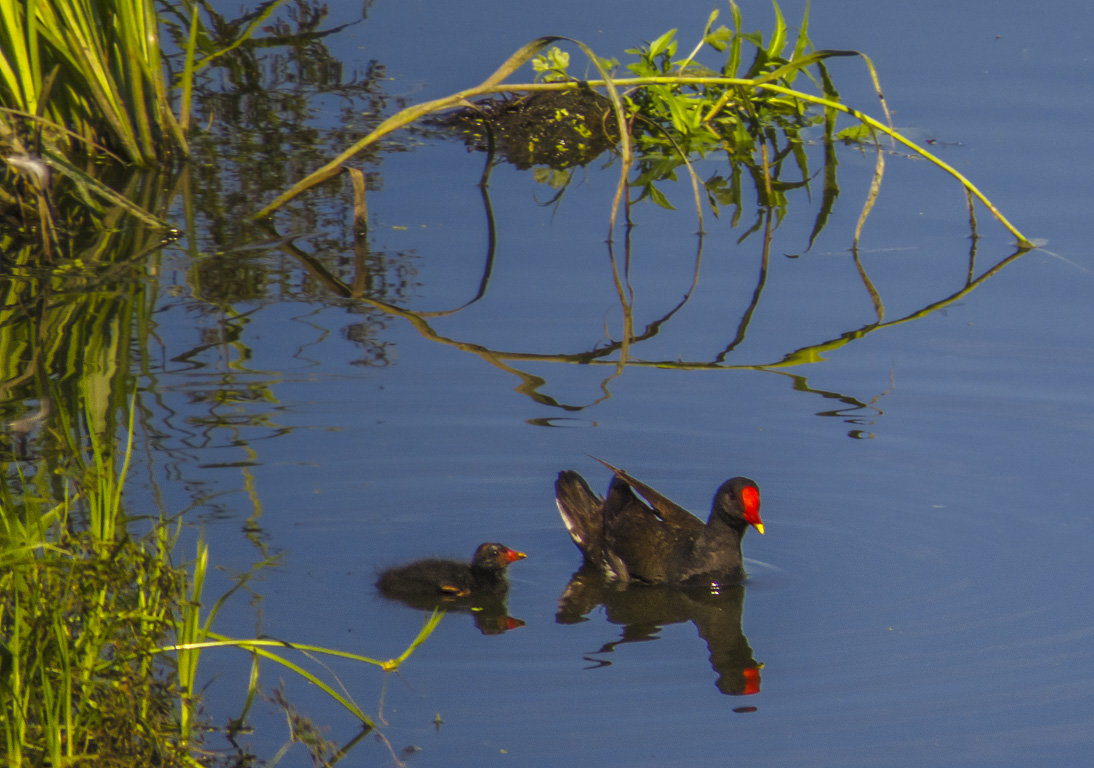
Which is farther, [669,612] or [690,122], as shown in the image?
[690,122]

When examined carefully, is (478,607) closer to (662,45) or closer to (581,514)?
(581,514)

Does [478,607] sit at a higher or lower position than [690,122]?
lower

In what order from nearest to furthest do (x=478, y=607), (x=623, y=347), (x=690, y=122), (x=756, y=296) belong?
1. (x=478, y=607)
2. (x=623, y=347)
3. (x=756, y=296)
4. (x=690, y=122)

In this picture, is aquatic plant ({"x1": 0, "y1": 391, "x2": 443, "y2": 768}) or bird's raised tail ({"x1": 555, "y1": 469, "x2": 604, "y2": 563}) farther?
bird's raised tail ({"x1": 555, "y1": 469, "x2": 604, "y2": 563})

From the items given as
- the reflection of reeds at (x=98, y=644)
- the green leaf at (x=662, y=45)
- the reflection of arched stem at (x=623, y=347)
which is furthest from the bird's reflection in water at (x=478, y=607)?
the green leaf at (x=662, y=45)

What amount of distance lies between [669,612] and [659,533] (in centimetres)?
40

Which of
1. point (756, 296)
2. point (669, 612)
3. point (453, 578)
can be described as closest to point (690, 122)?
point (756, 296)

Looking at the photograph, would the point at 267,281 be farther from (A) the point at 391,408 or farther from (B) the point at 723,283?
(B) the point at 723,283

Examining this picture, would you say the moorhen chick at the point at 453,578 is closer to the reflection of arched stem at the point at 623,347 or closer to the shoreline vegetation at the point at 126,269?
the shoreline vegetation at the point at 126,269

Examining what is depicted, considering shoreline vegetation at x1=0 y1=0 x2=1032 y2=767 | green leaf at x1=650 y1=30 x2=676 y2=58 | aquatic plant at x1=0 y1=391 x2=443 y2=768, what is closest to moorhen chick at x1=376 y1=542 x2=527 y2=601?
shoreline vegetation at x1=0 y1=0 x2=1032 y2=767

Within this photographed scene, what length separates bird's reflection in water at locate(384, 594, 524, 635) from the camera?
224 inches

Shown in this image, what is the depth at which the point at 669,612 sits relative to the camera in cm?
591

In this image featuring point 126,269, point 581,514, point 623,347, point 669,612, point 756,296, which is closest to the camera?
point 669,612

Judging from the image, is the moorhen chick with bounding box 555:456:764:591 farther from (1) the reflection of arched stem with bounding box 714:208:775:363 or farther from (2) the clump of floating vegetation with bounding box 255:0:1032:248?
(2) the clump of floating vegetation with bounding box 255:0:1032:248
